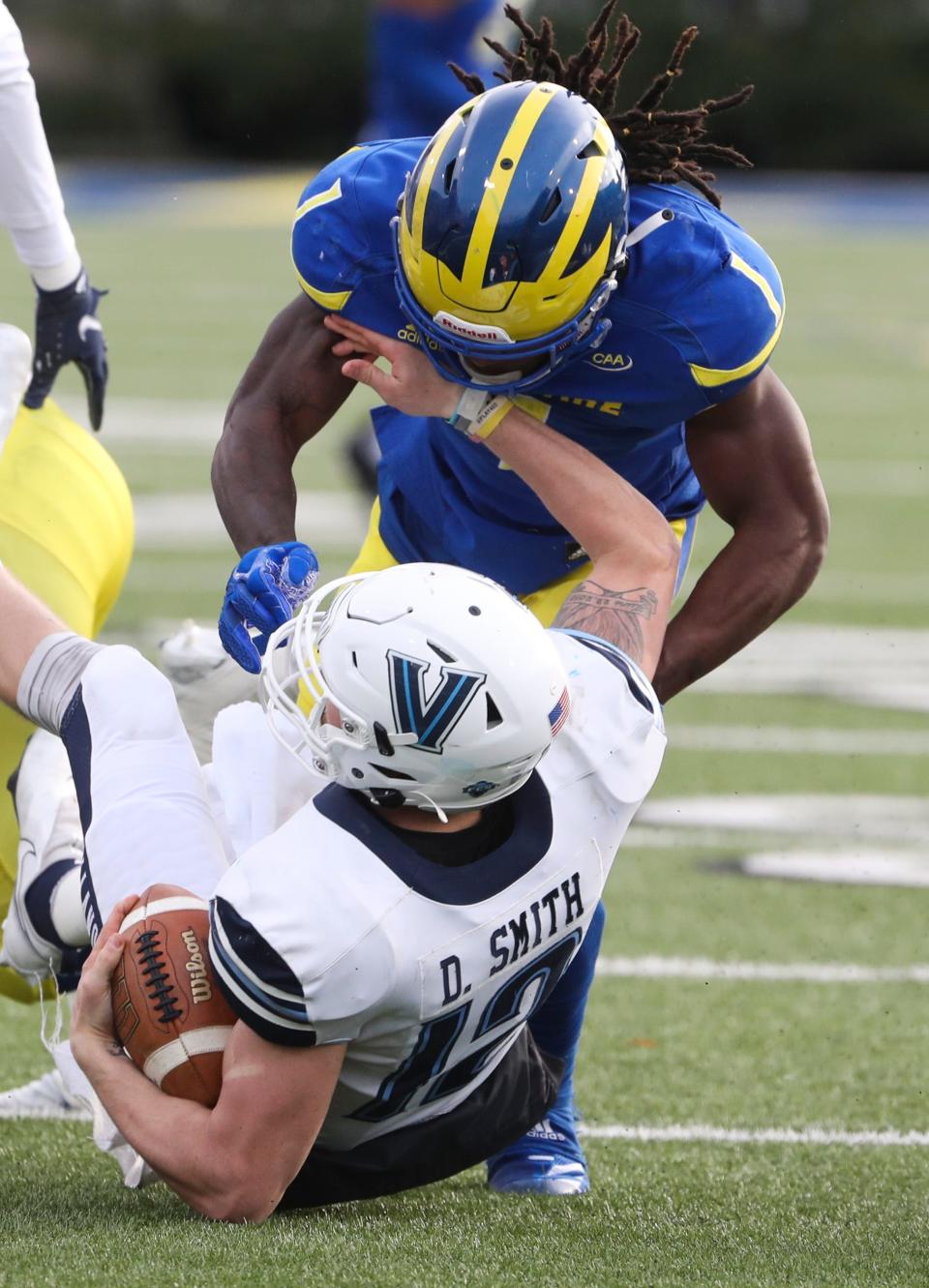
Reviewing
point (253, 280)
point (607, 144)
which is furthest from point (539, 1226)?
point (253, 280)

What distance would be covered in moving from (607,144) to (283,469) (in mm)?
749

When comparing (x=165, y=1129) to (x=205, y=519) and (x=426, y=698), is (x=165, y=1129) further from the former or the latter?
(x=205, y=519)

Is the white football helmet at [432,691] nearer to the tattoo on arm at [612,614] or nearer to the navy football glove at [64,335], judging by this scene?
the tattoo on arm at [612,614]

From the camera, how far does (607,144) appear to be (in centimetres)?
294

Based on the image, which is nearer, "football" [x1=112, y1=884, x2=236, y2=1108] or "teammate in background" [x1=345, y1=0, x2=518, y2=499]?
"football" [x1=112, y1=884, x2=236, y2=1108]

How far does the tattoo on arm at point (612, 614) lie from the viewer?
2803 millimetres

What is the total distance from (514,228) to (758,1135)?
4.99 feet

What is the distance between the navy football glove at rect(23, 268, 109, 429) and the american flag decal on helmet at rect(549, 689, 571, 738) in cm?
174

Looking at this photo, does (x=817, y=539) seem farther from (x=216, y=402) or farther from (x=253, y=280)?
(x=253, y=280)

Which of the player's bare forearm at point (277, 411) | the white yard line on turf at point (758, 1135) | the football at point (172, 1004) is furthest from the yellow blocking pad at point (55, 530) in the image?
the white yard line on turf at point (758, 1135)

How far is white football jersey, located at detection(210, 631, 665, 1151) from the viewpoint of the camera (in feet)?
7.62

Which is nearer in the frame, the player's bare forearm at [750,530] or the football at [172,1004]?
the football at [172,1004]

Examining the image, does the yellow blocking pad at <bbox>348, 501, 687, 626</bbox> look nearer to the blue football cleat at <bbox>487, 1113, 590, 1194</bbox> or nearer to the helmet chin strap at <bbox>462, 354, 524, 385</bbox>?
the helmet chin strap at <bbox>462, 354, 524, 385</bbox>

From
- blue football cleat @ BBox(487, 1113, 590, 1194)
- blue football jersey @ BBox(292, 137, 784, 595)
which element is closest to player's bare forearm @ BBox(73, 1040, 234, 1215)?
blue football cleat @ BBox(487, 1113, 590, 1194)
